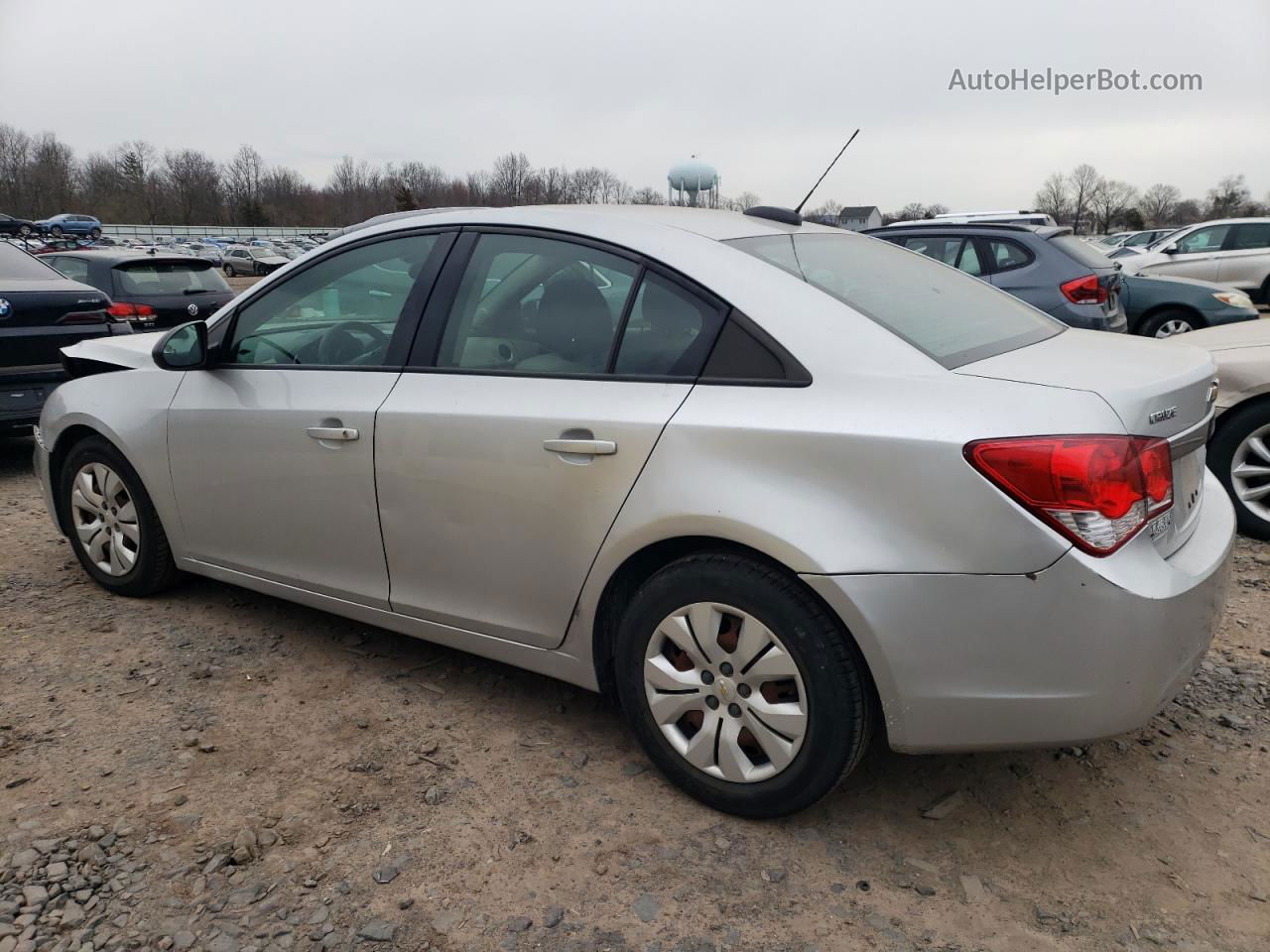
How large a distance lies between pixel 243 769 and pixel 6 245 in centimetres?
600

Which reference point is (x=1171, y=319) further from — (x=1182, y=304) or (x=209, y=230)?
(x=209, y=230)

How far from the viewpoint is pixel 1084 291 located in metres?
7.89

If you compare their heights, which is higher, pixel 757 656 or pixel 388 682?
pixel 757 656

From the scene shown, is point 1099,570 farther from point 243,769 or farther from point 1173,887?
point 243,769

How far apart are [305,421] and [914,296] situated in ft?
6.43

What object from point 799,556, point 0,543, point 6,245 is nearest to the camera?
point 799,556

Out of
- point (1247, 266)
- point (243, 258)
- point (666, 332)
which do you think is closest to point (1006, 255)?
point (666, 332)

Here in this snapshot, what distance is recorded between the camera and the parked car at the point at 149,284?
9414 millimetres

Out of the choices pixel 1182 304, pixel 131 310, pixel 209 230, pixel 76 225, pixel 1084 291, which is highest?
pixel 1084 291

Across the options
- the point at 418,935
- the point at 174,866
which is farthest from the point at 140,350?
the point at 418,935

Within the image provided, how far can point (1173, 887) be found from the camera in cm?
230

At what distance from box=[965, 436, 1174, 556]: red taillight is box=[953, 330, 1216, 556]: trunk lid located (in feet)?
0.41

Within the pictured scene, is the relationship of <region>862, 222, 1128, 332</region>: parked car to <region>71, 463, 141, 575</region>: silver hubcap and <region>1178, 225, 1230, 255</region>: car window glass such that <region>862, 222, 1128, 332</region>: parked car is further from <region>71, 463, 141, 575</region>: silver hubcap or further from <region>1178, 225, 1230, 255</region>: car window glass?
<region>1178, 225, 1230, 255</region>: car window glass

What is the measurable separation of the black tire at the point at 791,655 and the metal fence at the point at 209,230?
2946 inches
